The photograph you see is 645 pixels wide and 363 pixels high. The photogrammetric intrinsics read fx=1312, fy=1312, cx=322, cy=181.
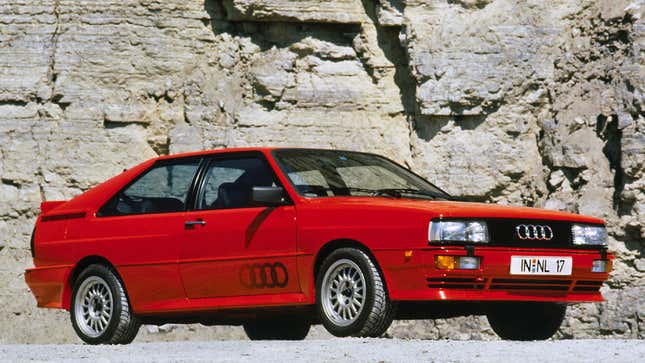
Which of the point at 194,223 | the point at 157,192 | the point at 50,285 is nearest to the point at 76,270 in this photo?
the point at 50,285

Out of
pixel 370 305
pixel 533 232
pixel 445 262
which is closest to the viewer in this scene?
pixel 445 262

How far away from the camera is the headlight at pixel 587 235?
8922 mm

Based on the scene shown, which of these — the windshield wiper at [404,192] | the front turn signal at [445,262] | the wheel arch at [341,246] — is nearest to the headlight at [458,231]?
the front turn signal at [445,262]

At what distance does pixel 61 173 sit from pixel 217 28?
3.09 m

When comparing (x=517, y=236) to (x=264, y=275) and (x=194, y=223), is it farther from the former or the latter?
(x=194, y=223)

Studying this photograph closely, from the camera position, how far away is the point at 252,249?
9055 mm

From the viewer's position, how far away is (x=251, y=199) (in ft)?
30.1

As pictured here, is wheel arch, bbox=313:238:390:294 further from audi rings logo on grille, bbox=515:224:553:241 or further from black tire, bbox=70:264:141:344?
black tire, bbox=70:264:141:344

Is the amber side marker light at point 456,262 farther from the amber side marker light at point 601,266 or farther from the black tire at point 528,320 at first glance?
the amber side marker light at point 601,266

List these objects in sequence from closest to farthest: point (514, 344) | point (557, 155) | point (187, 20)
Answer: point (514, 344), point (557, 155), point (187, 20)

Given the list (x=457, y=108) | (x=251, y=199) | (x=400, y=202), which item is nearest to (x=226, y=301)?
(x=251, y=199)

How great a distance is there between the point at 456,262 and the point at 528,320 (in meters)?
1.45

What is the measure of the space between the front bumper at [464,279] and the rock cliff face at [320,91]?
8705 mm

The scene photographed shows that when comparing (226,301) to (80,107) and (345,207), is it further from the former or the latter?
(80,107)
